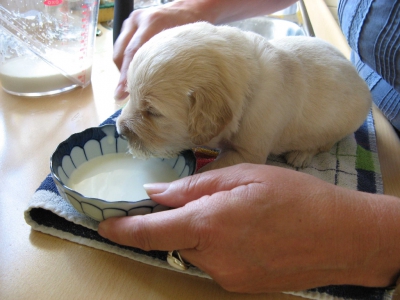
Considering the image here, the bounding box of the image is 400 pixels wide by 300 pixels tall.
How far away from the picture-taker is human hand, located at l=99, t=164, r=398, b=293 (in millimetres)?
708

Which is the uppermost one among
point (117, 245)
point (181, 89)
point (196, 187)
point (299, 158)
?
point (181, 89)

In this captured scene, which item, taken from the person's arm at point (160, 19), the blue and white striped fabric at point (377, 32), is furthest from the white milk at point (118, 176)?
the blue and white striped fabric at point (377, 32)

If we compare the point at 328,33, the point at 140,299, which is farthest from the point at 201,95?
the point at 328,33

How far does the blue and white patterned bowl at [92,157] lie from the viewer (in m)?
0.76

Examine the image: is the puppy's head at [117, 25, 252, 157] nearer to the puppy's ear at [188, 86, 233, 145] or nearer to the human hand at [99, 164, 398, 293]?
the puppy's ear at [188, 86, 233, 145]

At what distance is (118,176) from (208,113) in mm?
Result: 288

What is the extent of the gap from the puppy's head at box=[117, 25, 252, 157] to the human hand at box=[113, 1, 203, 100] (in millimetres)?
274

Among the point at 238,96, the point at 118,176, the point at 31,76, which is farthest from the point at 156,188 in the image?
the point at 31,76

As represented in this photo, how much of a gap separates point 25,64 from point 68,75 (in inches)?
6.6

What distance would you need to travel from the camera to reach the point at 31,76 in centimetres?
135

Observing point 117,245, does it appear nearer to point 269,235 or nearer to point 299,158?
point 269,235

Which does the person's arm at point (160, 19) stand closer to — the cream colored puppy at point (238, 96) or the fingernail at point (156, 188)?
the cream colored puppy at point (238, 96)

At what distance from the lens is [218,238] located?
71 centimetres

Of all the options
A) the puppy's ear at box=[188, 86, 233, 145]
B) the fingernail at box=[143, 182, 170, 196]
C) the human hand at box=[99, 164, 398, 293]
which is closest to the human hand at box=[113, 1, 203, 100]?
the puppy's ear at box=[188, 86, 233, 145]
